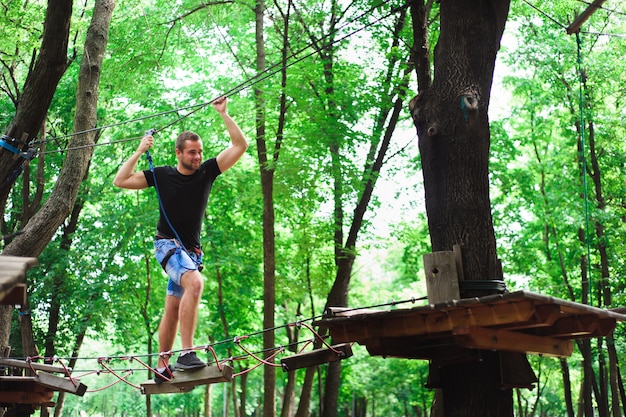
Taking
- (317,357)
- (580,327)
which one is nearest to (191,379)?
(317,357)

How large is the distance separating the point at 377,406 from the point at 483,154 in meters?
34.4

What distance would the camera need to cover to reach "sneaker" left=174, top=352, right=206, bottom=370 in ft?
18.6

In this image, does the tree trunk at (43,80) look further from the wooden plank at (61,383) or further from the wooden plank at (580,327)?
the wooden plank at (580,327)

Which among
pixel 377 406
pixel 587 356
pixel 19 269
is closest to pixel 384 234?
pixel 587 356

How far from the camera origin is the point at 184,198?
19.8ft

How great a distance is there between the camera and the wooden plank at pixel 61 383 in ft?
27.3

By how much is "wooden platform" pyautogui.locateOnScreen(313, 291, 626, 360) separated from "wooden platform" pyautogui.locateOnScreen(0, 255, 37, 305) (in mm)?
2732

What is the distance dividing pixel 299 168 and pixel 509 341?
29.2ft

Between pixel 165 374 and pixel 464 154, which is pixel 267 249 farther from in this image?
pixel 165 374

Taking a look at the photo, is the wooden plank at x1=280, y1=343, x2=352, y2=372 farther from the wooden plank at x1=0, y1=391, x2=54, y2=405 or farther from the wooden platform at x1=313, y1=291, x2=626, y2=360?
the wooden plank at x1=0, y1=391, x2=54, y2=405

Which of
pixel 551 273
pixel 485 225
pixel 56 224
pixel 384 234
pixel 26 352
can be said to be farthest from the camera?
pixel 551 273

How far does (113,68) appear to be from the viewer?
1400 centimetres

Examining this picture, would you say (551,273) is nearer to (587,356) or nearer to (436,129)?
(587,356)

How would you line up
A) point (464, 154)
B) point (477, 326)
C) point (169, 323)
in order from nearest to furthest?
point (477, 326)
point (169, 323)
point (464, 154)
